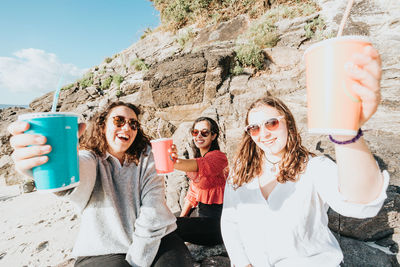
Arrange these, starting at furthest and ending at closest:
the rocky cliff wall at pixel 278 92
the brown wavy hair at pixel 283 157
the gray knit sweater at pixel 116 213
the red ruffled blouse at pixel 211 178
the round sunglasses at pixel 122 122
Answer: the red ruffled blouse at pixel 211 178 → the rocky cliff wall at pixel 278 92 → the round sunglasses at pixel 122 122 → the gray knit sweater at pixel 116 213 → the brown wavy hair at pixel 283 157

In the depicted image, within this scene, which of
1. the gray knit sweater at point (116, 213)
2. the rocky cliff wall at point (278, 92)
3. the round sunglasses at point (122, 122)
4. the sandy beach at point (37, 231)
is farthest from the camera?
the sandy beach at point (37, 231)

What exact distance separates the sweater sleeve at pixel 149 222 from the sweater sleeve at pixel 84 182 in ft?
1.48

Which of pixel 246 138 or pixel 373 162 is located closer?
pixel 373 162

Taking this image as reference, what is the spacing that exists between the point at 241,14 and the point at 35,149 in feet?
30.0

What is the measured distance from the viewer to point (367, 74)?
0.75 metres

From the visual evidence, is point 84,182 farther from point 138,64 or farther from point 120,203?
point 138,64

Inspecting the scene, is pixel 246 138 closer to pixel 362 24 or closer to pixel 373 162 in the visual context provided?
pixel 373 162

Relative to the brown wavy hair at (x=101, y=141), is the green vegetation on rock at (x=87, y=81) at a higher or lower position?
higher

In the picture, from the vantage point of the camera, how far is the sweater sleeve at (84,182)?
61.4 inches

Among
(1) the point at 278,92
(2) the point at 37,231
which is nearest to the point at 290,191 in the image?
(1) the point at 278,92

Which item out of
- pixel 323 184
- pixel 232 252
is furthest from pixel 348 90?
pixel 232 252

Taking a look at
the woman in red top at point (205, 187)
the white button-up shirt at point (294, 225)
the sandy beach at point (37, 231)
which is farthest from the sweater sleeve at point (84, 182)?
the sandy beach at point (37, 231)

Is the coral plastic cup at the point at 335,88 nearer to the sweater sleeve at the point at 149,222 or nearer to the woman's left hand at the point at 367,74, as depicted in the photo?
the woman's left hand at the point at 367,74

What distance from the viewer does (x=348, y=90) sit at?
2.63 feet
